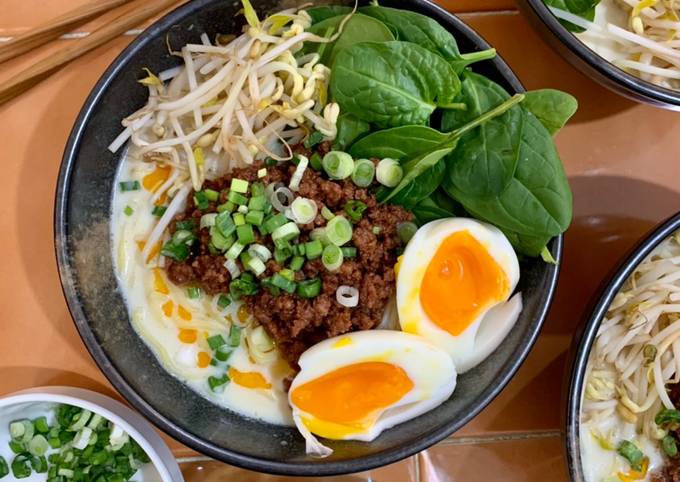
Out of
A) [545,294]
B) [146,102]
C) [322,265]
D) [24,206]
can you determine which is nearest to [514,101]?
[545,294]

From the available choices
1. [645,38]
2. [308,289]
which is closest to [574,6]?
[645,38]

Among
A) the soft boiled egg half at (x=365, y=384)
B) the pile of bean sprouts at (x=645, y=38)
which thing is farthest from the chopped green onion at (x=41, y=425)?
the pile of bean sprouts at (x=645, y=38)

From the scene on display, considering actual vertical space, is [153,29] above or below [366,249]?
above

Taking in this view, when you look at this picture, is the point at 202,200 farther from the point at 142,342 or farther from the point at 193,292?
Result: the point at 142,342

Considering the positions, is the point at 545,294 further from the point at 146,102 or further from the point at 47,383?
the point at 47,383

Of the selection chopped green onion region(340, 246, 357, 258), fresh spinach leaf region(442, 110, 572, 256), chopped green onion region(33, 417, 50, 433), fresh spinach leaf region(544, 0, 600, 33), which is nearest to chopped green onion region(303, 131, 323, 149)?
chopped green onion region(340, 246, 357, 258)

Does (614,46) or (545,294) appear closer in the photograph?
(545,294)

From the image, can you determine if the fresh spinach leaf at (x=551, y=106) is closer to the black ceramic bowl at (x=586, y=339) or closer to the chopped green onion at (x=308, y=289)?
the black ceramic bowl at (x=586, y=339)

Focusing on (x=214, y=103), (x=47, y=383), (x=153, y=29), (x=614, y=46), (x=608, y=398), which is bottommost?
(x=608, y=398)
